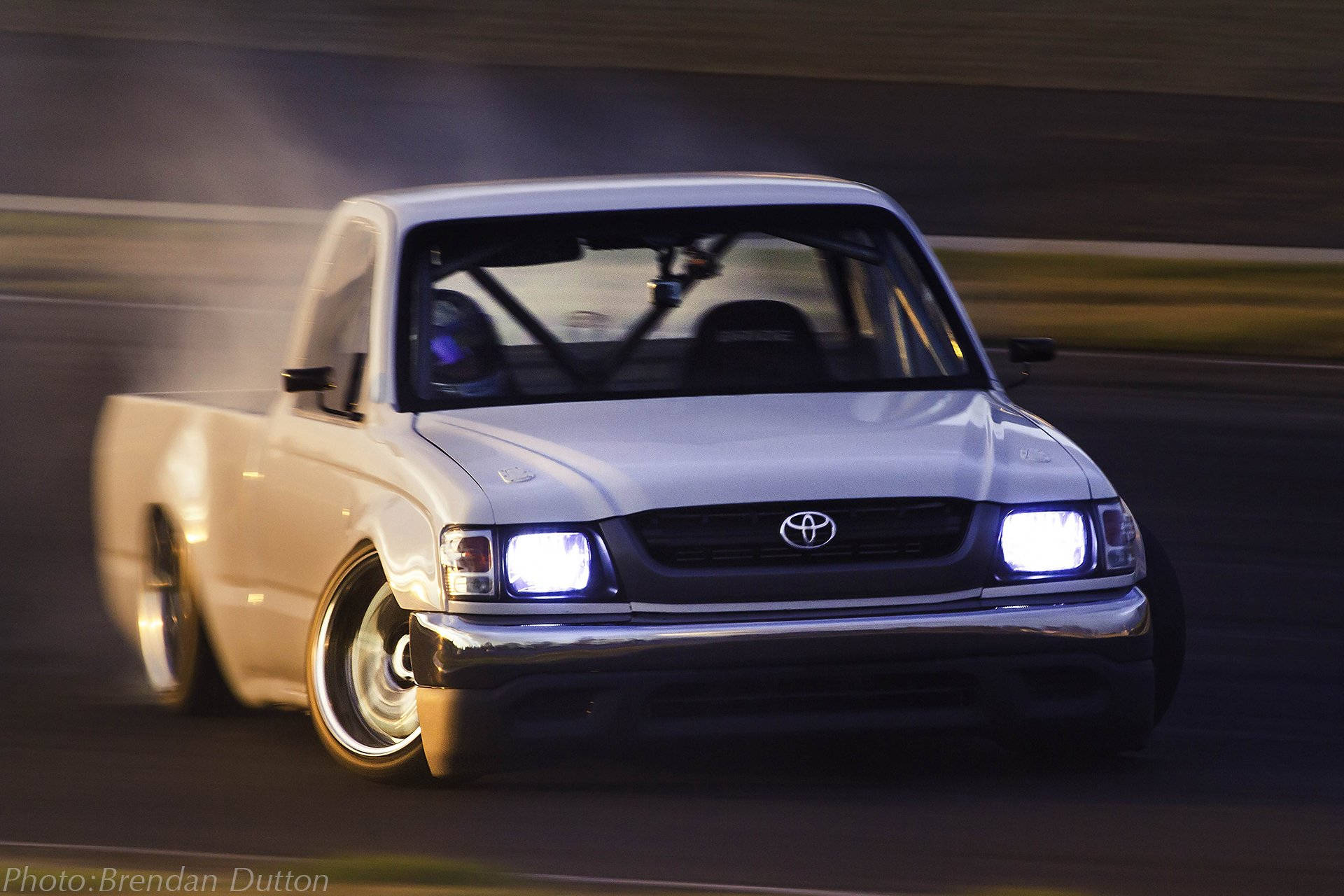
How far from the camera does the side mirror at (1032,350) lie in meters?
7.52

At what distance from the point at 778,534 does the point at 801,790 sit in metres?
0.65

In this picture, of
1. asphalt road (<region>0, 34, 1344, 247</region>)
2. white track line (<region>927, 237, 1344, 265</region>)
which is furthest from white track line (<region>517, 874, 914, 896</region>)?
asphalt road (<region>0, 34, 1344, 247</region>)

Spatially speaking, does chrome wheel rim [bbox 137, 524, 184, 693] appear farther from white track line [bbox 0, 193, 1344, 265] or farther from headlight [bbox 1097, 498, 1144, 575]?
white track line [bbox 0, 193, 1344, 265]

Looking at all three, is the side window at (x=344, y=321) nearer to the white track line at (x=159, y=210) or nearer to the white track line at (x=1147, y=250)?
the white track line at (x=1147, y=250)

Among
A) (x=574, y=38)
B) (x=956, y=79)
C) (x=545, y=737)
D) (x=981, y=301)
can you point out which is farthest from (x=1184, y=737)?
(x=574, y=38)

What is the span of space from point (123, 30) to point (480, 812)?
85.2 ft

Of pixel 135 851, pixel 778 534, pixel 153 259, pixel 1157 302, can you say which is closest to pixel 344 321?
pixel 778 534

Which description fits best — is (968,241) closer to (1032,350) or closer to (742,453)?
(1032,350)

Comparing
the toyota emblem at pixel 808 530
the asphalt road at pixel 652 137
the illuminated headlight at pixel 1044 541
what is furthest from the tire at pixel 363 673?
the asphalt road at pixel 652 137

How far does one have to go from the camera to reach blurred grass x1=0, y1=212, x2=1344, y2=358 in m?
16.9

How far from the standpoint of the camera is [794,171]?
23.2 m

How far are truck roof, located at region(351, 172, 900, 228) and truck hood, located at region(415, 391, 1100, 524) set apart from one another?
0.80m

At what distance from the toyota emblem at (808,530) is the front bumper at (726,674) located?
0.62 ft

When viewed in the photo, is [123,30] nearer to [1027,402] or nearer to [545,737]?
[1027,402]
